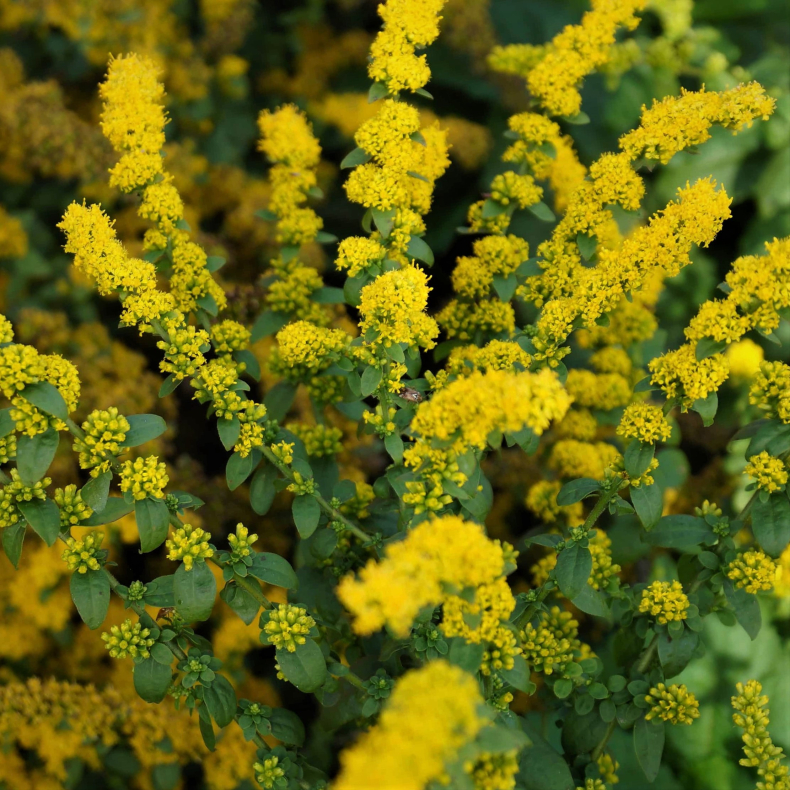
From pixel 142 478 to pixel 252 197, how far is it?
4.12ft

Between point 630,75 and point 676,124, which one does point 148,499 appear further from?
point 630,75

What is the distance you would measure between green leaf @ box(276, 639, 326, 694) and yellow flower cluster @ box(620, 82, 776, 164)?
806 millimetres

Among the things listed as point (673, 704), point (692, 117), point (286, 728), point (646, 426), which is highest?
point (692, 117)

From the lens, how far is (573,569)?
1.09 meters

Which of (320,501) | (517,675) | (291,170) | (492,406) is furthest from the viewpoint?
(291,170)

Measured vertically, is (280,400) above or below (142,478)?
below

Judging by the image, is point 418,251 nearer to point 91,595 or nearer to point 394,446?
point 394,446

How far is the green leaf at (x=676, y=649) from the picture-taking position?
1.16 meters

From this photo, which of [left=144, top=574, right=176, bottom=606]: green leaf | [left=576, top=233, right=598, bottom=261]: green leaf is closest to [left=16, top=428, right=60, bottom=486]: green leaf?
[left=144, top=574, right=176, bottom=606]: green leaf

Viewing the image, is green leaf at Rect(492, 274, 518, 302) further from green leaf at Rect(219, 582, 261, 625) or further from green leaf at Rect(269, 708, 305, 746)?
green leaf at Rect(269, 708, 305, 746)

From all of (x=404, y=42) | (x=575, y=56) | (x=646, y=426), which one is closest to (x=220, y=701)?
(x=646, y=426)

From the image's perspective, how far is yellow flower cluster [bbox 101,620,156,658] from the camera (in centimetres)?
106

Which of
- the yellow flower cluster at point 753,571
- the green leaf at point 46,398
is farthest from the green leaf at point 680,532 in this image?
the green leaf at point 46,398

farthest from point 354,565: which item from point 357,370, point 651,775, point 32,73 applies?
point 32,73
